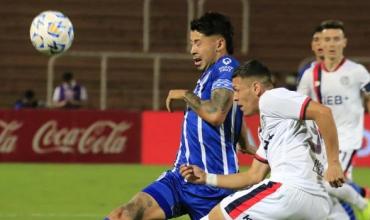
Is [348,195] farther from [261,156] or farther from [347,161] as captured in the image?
[261,156]

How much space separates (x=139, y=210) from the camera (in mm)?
7418

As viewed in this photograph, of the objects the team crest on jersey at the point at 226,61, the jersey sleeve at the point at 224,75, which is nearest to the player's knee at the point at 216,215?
the jersey sleeve at the point at 224,75

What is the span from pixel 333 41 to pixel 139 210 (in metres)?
3.86

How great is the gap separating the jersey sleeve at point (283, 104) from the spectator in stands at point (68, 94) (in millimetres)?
15280

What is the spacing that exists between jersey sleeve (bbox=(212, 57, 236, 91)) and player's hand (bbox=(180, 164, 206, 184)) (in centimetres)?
78

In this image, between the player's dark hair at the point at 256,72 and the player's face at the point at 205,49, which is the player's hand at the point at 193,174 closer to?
the player's dark hair at the point at 256,72

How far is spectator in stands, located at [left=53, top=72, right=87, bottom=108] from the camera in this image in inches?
859

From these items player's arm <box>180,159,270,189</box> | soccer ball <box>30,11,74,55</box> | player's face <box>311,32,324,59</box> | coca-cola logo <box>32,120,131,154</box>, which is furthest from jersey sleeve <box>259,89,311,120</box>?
coca-cola logo <box>32,120,131,154</box>

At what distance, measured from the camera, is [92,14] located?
2528 cm

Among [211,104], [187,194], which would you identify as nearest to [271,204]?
[211,104]

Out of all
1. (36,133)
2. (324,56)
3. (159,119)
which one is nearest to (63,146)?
(36,133)

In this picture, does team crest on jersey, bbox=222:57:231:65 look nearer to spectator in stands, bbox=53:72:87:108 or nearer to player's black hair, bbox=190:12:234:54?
player's black hair, bbox=190:12:234:54

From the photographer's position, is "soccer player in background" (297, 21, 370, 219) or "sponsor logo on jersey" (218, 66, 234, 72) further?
"soccer player in background" (297, 21, 370, 219)

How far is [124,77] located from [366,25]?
6036mm
